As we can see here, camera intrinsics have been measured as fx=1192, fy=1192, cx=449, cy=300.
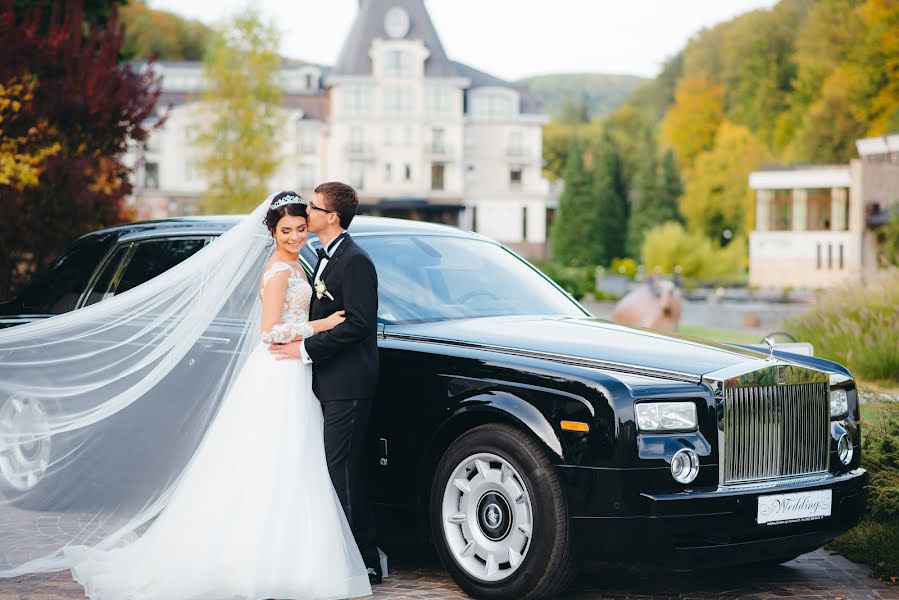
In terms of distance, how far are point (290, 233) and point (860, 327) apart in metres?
11.2

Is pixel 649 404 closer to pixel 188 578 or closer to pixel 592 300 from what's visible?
pixel 188 578

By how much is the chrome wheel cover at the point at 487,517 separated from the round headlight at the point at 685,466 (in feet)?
2.22

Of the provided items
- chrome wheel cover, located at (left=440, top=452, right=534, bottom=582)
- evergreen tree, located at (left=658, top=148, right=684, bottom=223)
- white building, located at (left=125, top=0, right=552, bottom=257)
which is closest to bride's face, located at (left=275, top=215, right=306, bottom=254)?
chrome wheel cover, located at (left=440, top=452, right=534, bottom=582)

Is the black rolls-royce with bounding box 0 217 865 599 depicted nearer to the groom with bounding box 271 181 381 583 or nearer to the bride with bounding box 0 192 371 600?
the groom with bounding box 271 181 381 583

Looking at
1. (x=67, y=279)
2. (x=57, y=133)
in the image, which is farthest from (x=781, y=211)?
(x=67, y=279)

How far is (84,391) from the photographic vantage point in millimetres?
6801

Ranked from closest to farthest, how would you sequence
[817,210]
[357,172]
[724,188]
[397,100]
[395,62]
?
1. [817,210]
2. [395,62]
3. [397,100]
4. [357,172]
5. [724,188]

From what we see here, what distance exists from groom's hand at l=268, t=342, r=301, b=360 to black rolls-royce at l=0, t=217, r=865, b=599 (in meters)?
0.47

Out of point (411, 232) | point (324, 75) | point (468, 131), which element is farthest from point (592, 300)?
point (324, 75)

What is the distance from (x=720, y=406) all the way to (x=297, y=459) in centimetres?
205

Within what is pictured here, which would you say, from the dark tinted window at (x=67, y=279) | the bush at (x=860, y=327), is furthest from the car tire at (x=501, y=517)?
the bush at (x=860, y=327)

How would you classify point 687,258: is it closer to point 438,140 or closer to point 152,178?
point 438,140

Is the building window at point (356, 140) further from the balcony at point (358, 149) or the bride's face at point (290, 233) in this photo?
the bride's face at point (290, 233)

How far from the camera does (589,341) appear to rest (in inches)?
235
